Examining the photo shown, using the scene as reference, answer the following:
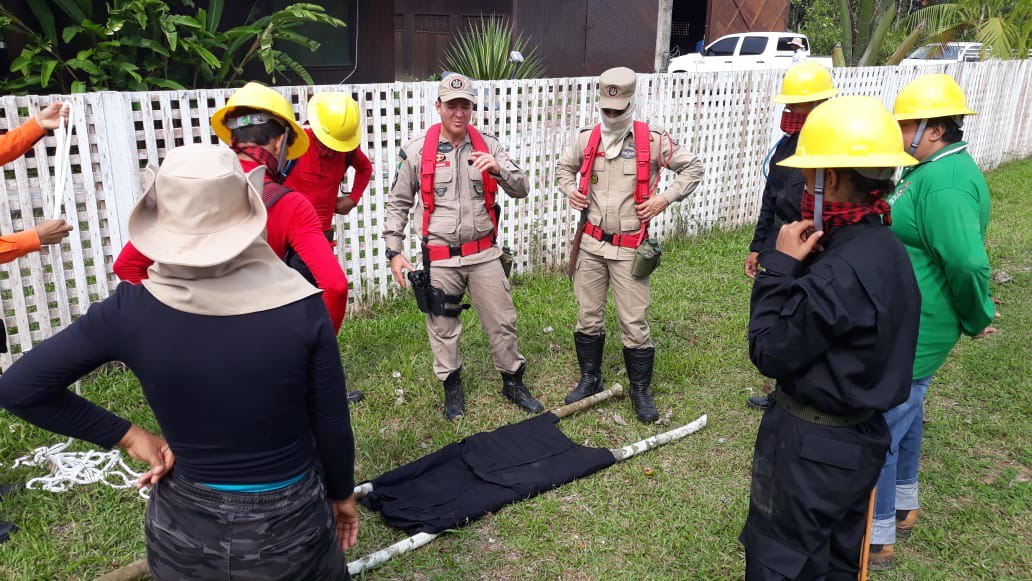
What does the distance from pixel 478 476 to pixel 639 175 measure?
2.06 metres

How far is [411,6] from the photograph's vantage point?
1474cm

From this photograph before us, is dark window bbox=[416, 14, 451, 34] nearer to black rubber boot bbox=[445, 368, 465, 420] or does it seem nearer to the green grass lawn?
the green grass lawn

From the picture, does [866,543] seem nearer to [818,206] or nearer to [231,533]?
[818,206]

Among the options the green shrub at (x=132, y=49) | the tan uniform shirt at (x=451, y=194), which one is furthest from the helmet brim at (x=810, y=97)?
the green shrub at (x=132, y=49)

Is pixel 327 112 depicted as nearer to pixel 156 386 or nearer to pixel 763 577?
pixel 156 386

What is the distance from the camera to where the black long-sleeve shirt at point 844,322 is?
2.27 m

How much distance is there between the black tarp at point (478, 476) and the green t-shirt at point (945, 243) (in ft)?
6.17

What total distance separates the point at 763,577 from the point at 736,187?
25.2ft

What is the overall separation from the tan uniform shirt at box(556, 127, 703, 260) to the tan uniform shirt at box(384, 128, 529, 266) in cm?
50

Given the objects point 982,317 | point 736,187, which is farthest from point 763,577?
point 736,187

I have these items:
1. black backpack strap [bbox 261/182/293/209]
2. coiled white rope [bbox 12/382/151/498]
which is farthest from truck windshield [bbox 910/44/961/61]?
coiled white rope [bbox 12/382/151/498]

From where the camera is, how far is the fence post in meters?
4.97

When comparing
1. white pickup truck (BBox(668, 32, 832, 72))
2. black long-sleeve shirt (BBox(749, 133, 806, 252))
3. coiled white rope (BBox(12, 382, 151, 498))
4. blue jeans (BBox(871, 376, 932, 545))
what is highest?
white pickup truck (BBox(668, 32, 832, 72))

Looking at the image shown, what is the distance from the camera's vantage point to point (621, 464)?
4.37m
